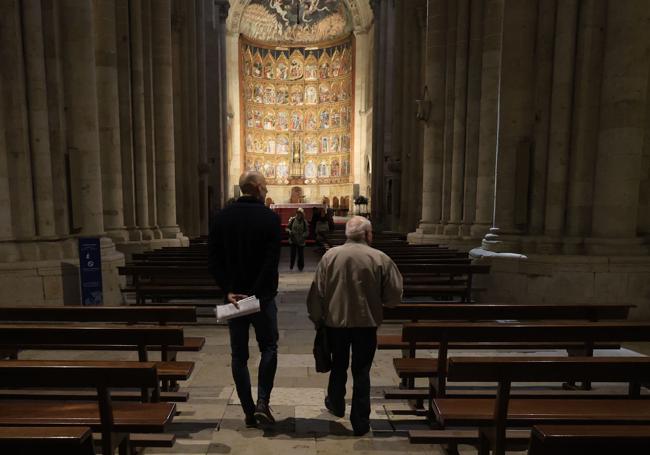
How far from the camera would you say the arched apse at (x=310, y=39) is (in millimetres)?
33531

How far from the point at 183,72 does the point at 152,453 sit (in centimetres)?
1434

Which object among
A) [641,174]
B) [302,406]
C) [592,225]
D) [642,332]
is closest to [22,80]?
[302,406]

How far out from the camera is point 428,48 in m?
12.3

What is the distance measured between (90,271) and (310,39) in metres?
35.3

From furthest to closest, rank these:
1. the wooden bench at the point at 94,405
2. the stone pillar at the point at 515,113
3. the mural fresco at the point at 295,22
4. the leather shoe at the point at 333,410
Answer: the mural fresco at the point at 295,22, the stone pillar at the point at 515,113, the leather shoe at the point at 333,410, the wooden bench at the point at 94,405

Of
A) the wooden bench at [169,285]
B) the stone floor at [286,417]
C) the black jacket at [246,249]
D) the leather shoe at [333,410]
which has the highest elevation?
the black jacket at [246,249]

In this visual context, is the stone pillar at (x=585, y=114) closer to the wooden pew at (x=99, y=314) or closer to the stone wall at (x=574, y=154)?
the stone wall at (x=574, y=154)

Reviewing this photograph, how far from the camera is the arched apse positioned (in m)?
33.5

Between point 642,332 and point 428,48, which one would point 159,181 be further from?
point 642,332

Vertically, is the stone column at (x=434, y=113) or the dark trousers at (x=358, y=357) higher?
the stone column at (x=434, y=113)

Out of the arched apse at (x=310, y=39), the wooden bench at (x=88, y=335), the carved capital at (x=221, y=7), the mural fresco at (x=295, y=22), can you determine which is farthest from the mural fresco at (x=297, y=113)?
the wooden bench at (x=88, y=335)

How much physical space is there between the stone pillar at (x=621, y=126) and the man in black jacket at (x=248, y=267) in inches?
215

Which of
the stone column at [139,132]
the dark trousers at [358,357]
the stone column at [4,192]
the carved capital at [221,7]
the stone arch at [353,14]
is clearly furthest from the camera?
the stone arch at [353,14]

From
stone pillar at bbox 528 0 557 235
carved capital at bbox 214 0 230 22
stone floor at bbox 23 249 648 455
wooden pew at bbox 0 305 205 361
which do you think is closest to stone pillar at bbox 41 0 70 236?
stone floor at bbox 23 249 648 455
